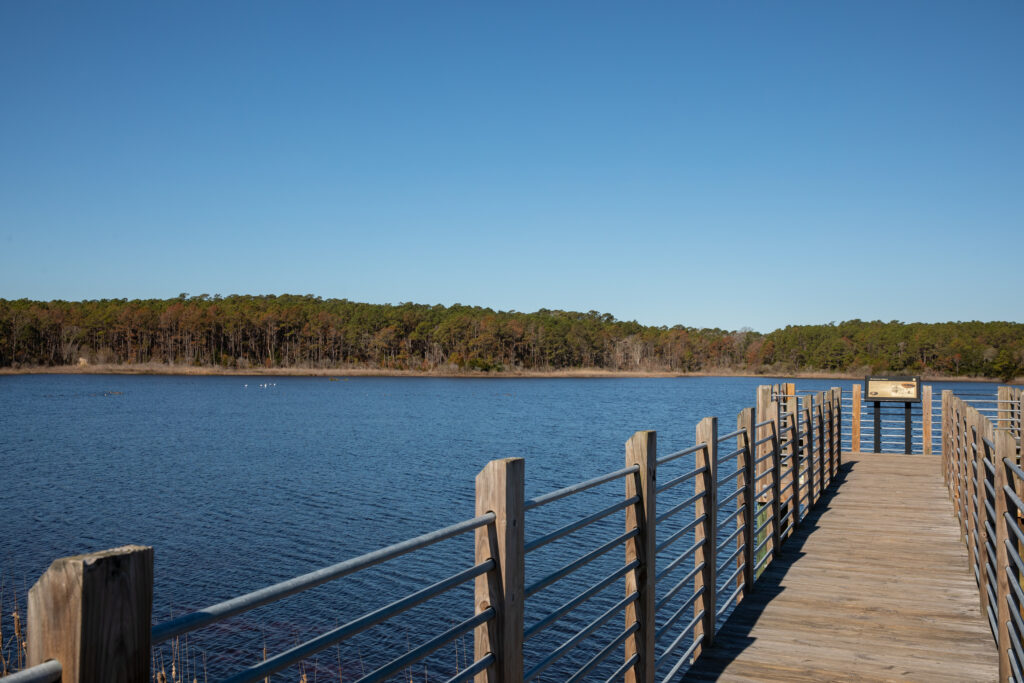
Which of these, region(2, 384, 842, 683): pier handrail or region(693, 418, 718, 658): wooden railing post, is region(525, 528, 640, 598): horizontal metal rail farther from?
region(693, 418, 718, 658): wooden railing post

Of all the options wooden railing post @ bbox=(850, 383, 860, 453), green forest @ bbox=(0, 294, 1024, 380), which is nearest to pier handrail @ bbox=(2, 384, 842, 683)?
wooden railing post @ bbox=(850, 383, 860, 453)

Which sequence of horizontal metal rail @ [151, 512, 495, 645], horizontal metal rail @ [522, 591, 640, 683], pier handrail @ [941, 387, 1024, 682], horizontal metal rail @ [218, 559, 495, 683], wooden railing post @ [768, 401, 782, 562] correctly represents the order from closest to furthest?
horizontal metal rail @ [151, 512, 495, 645] < horizontal metal rail @ [218, 559, 495, 683] < horizontal metal rail @ [522, 591, 640, 683] < pier handrail @ [941, 387, 1024, 682] < wooden railing post @ [768, 401, 782, 562]

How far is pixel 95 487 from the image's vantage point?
22422mm

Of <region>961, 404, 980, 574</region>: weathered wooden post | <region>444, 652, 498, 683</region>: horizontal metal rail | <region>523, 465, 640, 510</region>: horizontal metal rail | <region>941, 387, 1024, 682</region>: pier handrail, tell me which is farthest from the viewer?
<region>961, 404, 980, 574</region>: weathered wooden post

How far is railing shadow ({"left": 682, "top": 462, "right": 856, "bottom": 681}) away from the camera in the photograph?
531cm

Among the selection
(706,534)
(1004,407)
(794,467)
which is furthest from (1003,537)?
(1004,407)

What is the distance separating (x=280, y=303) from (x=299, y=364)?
25381mm

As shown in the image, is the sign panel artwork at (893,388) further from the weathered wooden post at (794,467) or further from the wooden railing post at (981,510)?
the wooden railing post at (981,510)

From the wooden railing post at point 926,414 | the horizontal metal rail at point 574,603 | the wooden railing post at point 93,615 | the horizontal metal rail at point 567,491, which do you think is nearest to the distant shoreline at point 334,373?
the wooden railing post at point 926,414

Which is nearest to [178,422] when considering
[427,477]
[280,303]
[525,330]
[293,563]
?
[427,477]

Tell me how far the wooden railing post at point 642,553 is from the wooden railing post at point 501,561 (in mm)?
1415

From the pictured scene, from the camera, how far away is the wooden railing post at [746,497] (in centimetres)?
693

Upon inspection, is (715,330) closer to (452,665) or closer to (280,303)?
(280,303)

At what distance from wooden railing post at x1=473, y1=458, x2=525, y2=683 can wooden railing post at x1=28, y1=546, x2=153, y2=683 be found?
1.51 m
